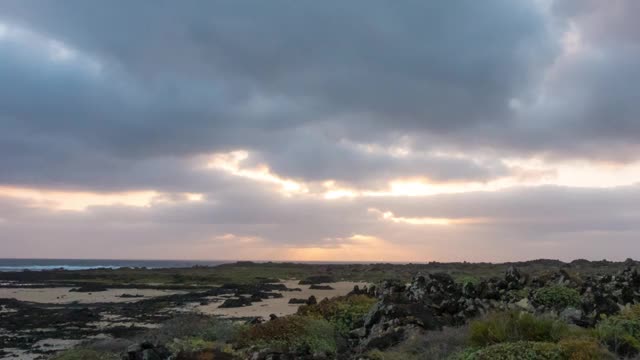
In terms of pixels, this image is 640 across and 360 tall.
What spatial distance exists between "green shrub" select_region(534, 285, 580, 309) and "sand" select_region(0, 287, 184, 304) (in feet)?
113

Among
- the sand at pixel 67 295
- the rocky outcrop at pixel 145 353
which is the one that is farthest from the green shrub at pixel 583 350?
the sand at pixel 67 295

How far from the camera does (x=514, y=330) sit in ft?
37.2

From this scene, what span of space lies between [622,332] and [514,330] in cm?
250

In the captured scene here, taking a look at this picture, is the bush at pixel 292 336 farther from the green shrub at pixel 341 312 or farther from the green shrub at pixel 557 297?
the green shrub at pixel 557 297

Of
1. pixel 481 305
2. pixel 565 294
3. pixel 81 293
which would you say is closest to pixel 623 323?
pixel 481 305

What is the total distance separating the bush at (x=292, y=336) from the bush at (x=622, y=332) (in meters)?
5.26

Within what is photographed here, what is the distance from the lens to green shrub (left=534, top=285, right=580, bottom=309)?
17.7m

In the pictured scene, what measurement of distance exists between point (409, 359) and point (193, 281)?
195ft

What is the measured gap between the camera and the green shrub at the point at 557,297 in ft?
57.9

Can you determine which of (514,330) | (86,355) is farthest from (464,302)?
(86,355)

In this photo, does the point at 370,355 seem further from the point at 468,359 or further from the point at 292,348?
the point at 292,348

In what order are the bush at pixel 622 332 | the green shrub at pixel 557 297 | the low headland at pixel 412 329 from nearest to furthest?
the low headland at pixel 412 329, the bush at pixel 622 332, the green shrub at pixel 557 297

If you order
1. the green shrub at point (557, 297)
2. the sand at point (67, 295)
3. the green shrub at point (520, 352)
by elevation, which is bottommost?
the sand at point (67, 295)

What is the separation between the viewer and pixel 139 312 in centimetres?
3716
